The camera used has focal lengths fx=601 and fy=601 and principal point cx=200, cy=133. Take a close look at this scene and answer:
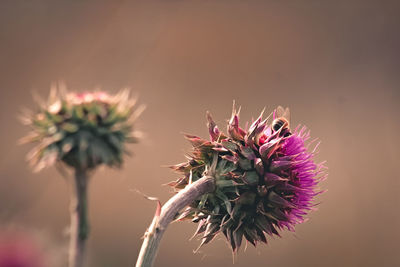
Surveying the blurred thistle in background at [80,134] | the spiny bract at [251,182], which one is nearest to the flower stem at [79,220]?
the blurred thistle in background at [80,134]

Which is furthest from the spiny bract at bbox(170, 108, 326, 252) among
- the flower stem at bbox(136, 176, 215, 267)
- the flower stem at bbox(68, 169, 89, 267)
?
the flower stem at bbox(68, 169, 89, 267)

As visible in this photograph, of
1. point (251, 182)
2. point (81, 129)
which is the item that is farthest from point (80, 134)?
point (251, 182)

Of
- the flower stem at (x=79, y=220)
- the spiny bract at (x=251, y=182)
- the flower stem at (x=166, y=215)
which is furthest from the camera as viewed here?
the flower stem at (x=79, y=220)

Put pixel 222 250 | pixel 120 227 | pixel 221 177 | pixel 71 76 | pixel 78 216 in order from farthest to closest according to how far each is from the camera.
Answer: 1. pixel 71 76
2. pixel 120 227
3. pixel 222 250
4. pixel 78 216
5. pixel 221 177

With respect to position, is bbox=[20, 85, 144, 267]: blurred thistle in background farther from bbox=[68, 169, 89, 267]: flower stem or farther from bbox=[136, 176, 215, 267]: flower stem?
bbox=[136, 176, 215, 267]: flower stem

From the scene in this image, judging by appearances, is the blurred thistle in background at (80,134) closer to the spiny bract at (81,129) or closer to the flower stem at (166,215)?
the spiny bract at (81,129)

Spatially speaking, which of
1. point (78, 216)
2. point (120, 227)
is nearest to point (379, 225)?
point (120, 227)

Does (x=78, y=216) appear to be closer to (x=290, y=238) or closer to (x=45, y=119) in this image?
(x=45, y=119)

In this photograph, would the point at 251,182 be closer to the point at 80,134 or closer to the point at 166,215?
the point at 166,215
